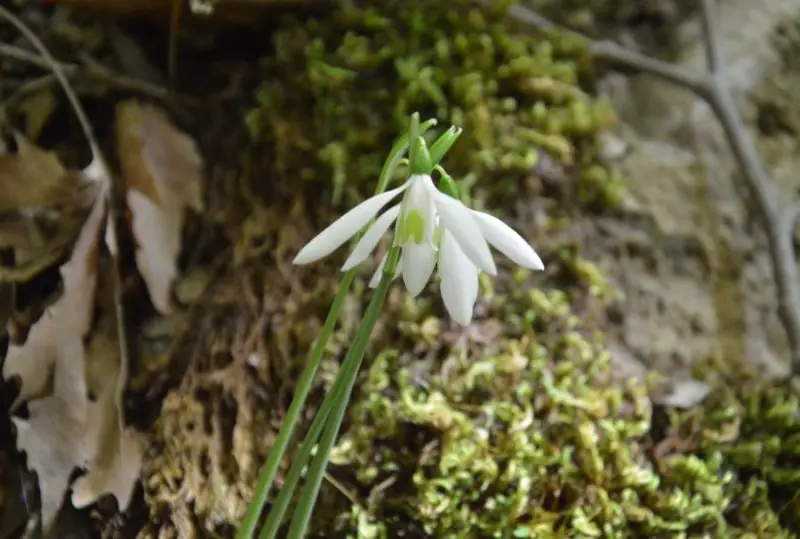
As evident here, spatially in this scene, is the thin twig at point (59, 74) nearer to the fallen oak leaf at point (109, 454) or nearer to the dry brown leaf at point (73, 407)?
the dry brown leaf at point (73, 407)

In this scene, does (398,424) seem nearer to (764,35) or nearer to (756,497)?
(756,497)

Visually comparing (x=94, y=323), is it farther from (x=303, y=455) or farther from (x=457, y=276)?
(x=457, y=276)

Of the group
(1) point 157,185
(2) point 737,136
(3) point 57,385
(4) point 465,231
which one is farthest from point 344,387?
(2) point 737,136

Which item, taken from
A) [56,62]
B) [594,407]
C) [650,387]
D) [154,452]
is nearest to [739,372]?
[650,387]

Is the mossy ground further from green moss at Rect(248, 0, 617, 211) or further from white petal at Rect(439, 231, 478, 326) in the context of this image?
white petal at Rect(439, 231, 478, 326)

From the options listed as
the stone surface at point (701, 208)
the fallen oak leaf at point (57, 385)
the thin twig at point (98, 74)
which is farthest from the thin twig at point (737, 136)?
the fallen oak leaf at point (57, 385)

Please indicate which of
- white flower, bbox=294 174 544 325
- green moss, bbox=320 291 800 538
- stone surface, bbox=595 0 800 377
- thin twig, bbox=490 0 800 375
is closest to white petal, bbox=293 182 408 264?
white flower, bbox=294 174 544 325
